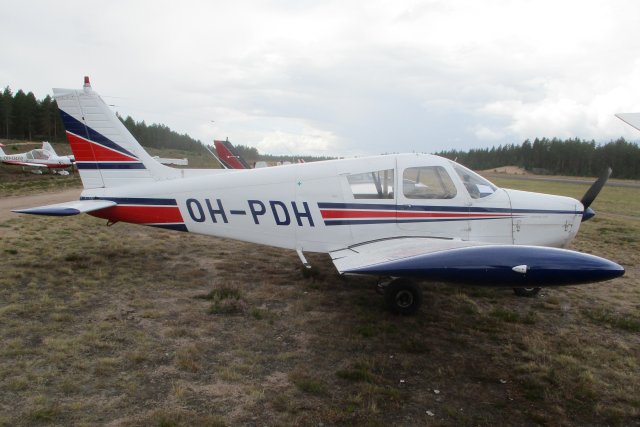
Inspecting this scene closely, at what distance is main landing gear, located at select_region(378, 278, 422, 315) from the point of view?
5.50m

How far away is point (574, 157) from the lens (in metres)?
82.6

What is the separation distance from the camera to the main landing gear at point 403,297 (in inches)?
217

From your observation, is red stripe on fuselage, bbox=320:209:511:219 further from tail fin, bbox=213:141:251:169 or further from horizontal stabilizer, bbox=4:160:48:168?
horizontal stabilizer, bbox=4:160:48:168

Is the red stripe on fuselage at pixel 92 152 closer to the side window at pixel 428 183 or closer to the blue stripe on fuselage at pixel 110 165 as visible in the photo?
the blue stripe on fuselage at pixel 110 165

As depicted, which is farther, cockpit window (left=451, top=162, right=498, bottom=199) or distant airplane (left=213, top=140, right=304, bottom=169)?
distant airplane (left=213, top=140, right=304, bottom=169)

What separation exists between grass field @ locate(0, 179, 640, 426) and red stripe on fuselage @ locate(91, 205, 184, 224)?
86 centimetres

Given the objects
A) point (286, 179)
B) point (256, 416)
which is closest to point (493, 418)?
point (256, 416)

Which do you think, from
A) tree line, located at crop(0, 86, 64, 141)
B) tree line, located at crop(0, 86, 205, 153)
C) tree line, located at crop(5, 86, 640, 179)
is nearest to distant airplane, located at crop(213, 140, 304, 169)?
tree line, located at crop(5, 86, 640, 179)

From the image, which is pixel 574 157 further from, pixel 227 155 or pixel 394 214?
pixel 394 214

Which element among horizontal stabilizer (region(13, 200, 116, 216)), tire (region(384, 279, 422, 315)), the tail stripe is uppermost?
the tail stripe

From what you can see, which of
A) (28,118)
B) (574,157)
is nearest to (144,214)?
(28,118)

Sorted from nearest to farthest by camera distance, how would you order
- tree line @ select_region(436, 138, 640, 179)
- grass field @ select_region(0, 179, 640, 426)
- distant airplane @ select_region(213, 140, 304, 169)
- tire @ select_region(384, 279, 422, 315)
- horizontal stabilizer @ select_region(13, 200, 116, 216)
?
grass field @ select_region(0, 179, 640, 426) → tire @ select_region(384, 279, 422, 315) → horizontal stabilizer @ select_region(13, 200, 116, 216) → distant airplane @ select_region(213, 140, 304, 169) → tree line @ select_region(436, 138, 640, 179)

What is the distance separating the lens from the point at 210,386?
12.1 ft

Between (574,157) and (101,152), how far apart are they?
93120 mm
